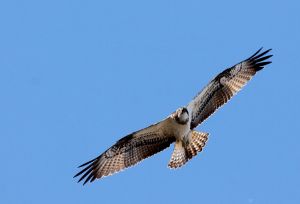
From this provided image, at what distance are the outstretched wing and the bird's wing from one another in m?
0.62

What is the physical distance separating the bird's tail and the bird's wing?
0.21 meters

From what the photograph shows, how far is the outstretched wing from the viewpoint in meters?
13.8

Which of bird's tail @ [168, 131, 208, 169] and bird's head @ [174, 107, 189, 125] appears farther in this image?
bird's tail @ [168, 131, 208, 169]

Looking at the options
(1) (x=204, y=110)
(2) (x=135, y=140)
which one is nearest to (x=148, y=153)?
(2) (x=135, y=140)

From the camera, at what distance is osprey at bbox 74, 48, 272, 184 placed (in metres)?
13.6

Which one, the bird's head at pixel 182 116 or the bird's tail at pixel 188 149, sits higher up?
the bird's head at pixel 182 116

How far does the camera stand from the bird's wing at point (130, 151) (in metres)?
13.5

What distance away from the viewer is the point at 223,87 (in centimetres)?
1386

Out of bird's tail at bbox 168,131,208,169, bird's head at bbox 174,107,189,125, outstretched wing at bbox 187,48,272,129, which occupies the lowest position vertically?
bird's tail at bbox 168,131,208,169

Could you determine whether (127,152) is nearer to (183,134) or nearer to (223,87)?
(183,134)

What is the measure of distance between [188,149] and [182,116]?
698mm

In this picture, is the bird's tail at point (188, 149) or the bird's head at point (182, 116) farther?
the bird's tail at point (188, 149)

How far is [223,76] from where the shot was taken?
13.8 metres

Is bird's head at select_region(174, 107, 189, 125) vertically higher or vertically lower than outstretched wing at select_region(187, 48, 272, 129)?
lower
